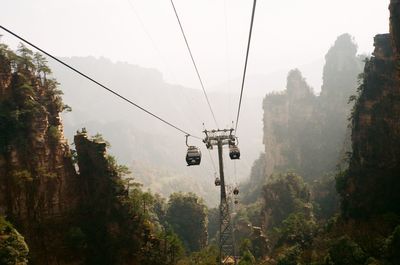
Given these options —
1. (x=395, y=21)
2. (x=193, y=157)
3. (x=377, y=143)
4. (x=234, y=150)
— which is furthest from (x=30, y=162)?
(x=377, y=143)

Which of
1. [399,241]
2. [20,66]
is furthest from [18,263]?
[399,241]

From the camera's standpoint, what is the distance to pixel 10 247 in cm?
2845

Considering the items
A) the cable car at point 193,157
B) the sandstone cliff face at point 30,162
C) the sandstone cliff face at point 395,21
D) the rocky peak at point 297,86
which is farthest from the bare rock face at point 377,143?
the rocky peak at point 297,86

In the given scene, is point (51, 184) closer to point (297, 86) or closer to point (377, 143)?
point (377, 143)

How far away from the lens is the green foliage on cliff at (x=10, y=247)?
2816cm

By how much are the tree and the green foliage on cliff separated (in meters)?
46.8

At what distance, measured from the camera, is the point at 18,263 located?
94.1 ft

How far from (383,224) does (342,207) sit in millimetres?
11074

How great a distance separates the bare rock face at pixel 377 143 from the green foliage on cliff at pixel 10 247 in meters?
37.4

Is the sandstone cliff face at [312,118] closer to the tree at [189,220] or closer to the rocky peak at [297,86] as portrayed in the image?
the rocky peak at [297,86]

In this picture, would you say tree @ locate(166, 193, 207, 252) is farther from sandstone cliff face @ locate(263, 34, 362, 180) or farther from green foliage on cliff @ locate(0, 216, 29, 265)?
green foliage on cliff @ locate(0, 216, 29, 265)

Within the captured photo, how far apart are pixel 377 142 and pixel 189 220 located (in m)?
43.3

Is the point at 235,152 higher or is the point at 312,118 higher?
the point at 312,118

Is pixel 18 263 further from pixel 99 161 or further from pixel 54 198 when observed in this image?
pixel 99 161
